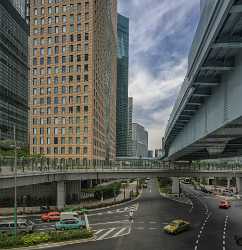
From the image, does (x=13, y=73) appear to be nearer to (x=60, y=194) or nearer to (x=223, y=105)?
(x=60, y=194)

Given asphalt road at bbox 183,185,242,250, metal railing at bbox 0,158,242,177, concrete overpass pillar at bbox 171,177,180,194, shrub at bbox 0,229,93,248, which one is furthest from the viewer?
concrete overpass pillar at bbox 171,177,180,194

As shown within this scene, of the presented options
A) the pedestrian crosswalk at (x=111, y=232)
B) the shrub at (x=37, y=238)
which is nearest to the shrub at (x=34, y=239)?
the shrub at (x=37, y=238)

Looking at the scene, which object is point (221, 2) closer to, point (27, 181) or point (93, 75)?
point (27, 181)

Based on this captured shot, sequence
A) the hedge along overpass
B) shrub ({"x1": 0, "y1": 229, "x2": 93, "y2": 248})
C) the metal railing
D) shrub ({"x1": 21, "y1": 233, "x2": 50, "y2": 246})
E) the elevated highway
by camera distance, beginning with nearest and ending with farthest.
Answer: the hedge along overpass < shrub ({"x1": 0, "y1": 229, "x2": 93, "y2": 248}) < shrub ({"x1": 21, "y1": 233, "x2": 50, "y2": 246}) < the metal railing < the elevated highway

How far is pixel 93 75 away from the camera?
93812 millimetres

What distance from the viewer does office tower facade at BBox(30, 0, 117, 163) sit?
92.7 m

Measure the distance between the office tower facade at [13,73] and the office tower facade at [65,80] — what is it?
32.1 m

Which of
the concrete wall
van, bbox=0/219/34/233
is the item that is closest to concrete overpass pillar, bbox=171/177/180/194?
van, bbox=0/219/34/233

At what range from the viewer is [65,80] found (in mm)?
94938

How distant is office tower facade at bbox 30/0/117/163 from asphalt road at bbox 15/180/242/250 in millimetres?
36496

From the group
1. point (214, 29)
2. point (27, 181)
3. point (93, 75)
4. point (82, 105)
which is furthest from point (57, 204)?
point (214, 29)

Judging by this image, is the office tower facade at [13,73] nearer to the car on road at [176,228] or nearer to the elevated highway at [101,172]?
the elevated highway at [101,172]

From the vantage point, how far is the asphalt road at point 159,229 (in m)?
32.6

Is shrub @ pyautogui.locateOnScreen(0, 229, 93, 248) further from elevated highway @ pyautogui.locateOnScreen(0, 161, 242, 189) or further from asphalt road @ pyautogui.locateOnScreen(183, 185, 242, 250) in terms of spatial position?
asphalt road @ pyautogui.locateOnScreen(183, 185, 242, 250)
